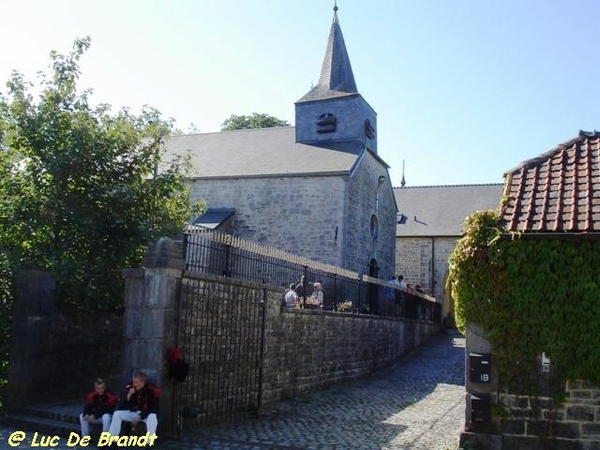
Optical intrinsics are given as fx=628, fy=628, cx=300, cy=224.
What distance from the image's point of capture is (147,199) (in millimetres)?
11508

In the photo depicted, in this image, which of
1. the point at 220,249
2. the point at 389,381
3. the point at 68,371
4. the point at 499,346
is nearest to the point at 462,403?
the point at 389,381

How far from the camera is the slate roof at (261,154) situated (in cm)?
2528

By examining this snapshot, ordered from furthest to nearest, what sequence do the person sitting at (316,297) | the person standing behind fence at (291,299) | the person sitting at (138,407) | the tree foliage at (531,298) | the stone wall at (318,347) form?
the person sitting at (316,297)
the person standing behind fence at (291,299)
the stone wall at (318,347)
the tree foliage at (531,298)
the person sitting at (138,407)

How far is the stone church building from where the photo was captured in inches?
973

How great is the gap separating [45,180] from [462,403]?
29.3 ft

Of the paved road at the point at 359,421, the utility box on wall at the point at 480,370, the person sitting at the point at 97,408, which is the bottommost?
the paved road at the point at 359,421

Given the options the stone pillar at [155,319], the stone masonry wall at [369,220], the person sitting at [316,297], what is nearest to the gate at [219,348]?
the stone pillar at [155,319]

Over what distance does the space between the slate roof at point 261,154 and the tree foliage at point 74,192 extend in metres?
12.3

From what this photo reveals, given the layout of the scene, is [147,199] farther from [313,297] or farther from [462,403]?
[462,403]

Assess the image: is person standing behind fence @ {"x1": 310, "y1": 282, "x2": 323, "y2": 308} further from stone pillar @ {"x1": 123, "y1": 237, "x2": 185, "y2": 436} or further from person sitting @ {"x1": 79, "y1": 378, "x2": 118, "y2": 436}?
person sitting @ {"x1": 79, "y1": 378, "x2": 118, "y2": 436}

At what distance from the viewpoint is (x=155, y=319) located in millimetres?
8344

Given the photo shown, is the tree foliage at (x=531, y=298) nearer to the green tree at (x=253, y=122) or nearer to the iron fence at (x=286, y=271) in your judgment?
the iron fence at (x=286, y=271)

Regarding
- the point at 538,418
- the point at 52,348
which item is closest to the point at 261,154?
the point at 52,348

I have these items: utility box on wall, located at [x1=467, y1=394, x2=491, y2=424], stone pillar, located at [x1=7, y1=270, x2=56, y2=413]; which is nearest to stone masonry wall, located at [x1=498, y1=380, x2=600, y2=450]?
utility box on wall, located at [x1=467, y1=394, x2=491, y2=424]
